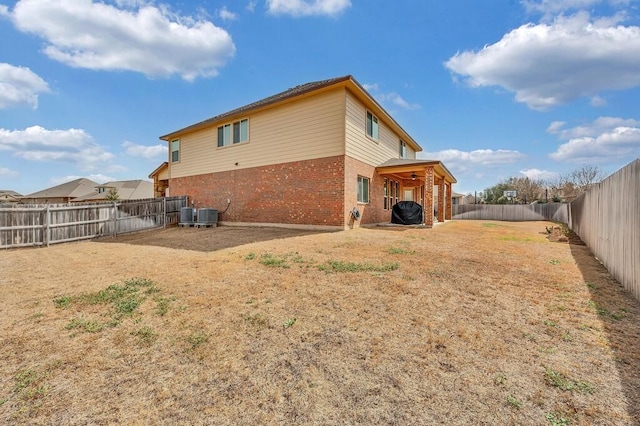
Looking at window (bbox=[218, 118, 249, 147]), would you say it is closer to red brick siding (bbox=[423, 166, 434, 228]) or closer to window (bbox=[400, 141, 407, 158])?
red brick siding (bbox=[423, 166, 434, 228])

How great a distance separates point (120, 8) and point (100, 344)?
34.8 feet

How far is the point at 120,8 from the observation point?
29.1ft

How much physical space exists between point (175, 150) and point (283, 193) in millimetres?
10110

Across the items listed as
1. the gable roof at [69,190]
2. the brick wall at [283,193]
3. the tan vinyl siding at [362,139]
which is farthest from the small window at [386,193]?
the gable roof at [69,190]

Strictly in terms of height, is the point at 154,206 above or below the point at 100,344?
above

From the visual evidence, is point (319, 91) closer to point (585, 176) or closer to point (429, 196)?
point (429, 196)

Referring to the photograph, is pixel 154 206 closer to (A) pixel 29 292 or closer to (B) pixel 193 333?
(A) pixel 29 292

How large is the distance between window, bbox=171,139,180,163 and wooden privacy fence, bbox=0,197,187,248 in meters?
4.22

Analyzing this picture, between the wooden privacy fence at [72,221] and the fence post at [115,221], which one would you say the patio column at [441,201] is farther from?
the fence post at [115,221]

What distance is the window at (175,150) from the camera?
59.7ft

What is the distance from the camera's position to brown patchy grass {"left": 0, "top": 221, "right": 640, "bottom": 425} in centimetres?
201

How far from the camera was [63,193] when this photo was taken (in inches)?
1612

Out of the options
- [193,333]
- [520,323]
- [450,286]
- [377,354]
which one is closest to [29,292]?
[193,333]

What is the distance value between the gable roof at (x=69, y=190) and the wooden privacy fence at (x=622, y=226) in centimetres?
5399
